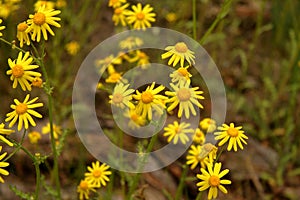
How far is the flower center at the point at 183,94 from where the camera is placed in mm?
1654

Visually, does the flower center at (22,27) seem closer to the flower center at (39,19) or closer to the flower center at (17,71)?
the flower center at (39,19)

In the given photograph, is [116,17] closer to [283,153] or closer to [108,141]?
[108,141]

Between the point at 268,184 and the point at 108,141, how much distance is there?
3.58 ft

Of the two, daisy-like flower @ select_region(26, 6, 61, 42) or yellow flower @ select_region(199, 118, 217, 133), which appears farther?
yellow flower @ select_region(199, 118, 217, 133)

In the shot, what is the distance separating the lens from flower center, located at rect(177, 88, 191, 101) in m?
1.65

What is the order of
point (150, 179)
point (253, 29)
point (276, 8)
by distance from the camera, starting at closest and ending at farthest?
point (150, 179)
point (276, 8)
point (253, 29)

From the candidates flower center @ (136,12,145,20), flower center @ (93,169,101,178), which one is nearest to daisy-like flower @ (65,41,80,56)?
flower center @ (136,12,145,20)

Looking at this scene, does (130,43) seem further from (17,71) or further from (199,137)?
(17,71)

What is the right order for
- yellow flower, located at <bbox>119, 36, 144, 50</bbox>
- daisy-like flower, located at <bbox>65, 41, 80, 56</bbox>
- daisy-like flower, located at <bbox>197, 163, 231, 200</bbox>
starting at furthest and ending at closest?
daisy-like flower, located at <bbox>65, 41, 80, 56</bbox> → yellow flower, located at <bbox>119, 36, 144, 50</bbox> → daisy-like flower, located at <bbox>197, 163, 231, 200</bbox>

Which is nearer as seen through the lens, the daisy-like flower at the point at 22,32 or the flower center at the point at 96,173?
the daisy-like flower at the point at 22,32

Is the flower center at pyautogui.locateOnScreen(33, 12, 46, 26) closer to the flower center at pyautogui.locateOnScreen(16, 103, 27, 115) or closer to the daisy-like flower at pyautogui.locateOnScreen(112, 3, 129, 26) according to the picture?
the flower center at pyautogui.locateOnScreen(16, 103, 27, 115)

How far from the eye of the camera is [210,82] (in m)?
3.33

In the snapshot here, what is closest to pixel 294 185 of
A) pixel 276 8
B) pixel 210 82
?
pixel 210 82

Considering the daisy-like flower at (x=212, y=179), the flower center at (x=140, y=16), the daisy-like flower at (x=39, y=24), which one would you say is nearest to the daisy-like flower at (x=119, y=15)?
the flower center at (x=140, y=16)
